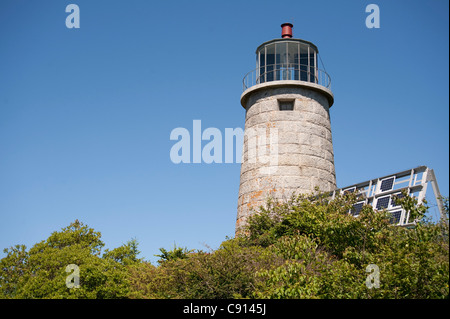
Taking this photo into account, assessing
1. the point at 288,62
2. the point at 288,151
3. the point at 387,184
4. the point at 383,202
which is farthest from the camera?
the point at 288,62

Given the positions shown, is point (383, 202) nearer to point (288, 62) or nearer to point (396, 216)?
point (396, 216)

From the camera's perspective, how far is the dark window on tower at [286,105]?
1023 inches

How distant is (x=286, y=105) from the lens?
85.8 feet

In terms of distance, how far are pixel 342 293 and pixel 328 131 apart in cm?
1502

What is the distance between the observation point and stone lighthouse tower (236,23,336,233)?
2459 centimetres

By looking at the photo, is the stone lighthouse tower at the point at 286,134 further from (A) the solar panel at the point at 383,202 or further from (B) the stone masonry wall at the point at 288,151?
(A) the solar panel at the point at 383,202

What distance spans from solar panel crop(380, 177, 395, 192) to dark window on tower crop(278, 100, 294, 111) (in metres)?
7.58

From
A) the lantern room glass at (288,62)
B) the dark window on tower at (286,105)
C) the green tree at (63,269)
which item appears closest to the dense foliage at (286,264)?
the green tree at (63,269)

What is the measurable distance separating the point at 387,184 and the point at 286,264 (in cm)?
726

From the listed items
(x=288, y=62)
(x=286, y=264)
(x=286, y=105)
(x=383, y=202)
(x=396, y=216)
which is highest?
(x=288, y=62)

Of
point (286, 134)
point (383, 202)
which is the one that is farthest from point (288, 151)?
point (383, 202)
